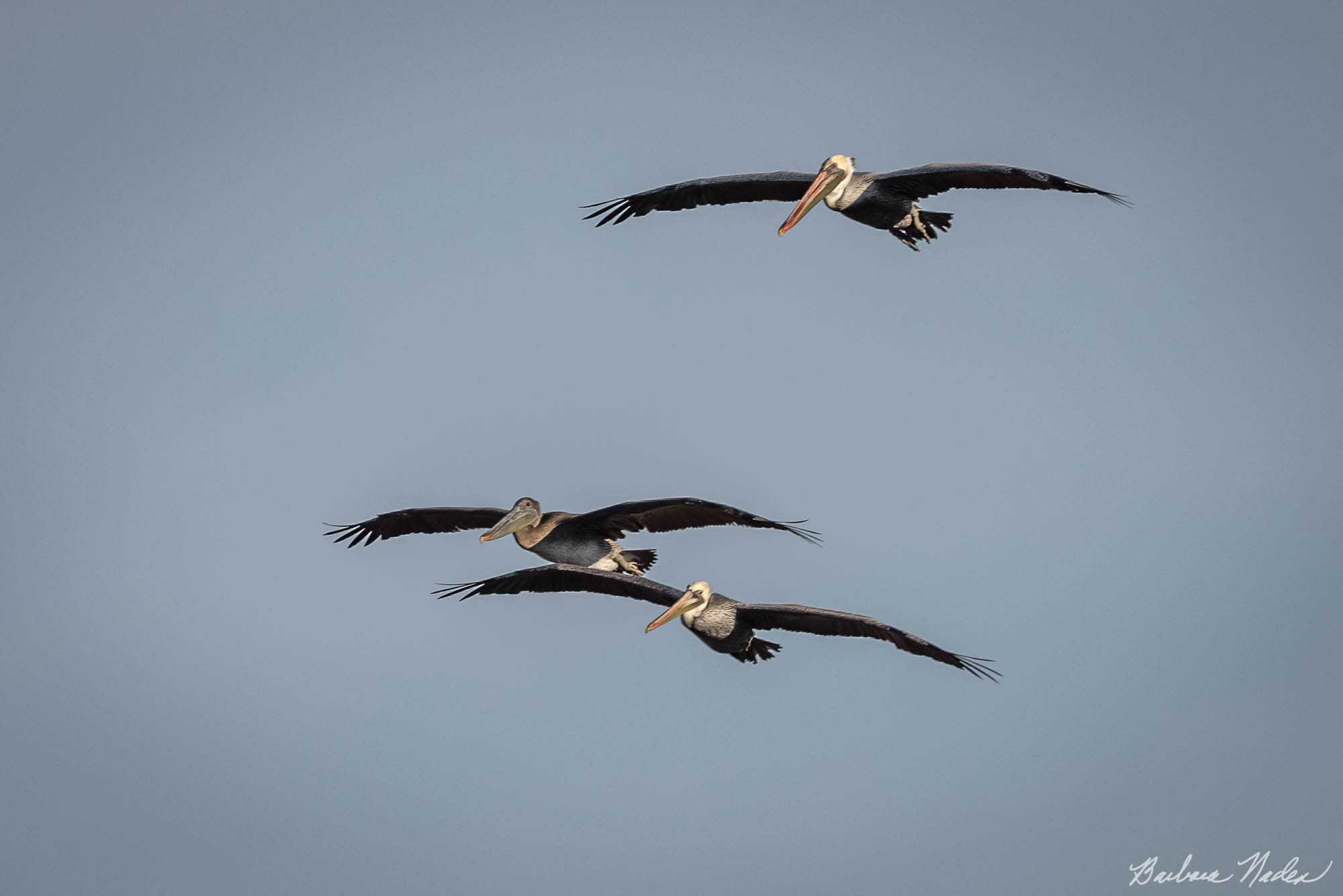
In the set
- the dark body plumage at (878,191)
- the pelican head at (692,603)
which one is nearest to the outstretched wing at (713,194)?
the dark body plumage at (878,191)

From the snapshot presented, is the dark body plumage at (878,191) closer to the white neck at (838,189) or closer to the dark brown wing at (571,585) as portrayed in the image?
the white neck at (838,189)

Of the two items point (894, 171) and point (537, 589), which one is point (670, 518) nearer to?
point (537, 589)

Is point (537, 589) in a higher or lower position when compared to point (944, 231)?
lower

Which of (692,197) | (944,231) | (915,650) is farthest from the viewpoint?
(692,197)

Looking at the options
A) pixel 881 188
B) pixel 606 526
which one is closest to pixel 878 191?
pixel 881 188

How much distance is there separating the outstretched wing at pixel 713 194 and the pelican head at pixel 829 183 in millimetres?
772

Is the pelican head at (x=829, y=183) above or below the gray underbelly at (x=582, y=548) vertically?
above

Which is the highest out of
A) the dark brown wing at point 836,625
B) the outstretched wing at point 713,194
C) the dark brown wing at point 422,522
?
the outstretched wing at point 713,194

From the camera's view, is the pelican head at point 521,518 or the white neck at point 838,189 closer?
the white neck at point 838,189

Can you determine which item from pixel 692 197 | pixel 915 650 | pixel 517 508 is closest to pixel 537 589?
pixel 517 508

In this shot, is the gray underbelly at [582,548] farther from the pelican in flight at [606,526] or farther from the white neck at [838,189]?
the white neck at [838,189]

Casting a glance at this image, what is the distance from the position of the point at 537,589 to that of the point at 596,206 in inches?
188

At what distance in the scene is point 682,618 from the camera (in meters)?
19.6

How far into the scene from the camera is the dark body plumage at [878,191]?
1898cm
